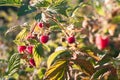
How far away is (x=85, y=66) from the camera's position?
178cm

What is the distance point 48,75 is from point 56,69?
50 mm

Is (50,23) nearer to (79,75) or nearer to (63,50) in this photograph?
(63,50)

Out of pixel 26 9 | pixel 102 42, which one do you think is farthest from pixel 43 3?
pixel 102 42

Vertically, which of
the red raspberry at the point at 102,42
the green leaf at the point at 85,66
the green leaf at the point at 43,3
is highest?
the green leaf at the point at 43,3

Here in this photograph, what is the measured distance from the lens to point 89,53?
1980 millimetres

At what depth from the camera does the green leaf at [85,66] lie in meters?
1.77

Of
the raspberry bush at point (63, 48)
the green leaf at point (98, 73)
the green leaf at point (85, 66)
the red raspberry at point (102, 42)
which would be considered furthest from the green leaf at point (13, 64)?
the red raspberry at point (102, 42)

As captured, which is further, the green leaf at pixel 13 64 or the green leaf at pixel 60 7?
the green leaf at pixel 13 64

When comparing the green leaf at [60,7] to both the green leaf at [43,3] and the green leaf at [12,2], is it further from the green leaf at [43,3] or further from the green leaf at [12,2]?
the green leaf at [12,2]

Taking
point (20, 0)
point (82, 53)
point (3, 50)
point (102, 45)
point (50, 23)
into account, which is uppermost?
point (20, 0)

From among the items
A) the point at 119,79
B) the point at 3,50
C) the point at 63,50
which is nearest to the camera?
the point at 119,79

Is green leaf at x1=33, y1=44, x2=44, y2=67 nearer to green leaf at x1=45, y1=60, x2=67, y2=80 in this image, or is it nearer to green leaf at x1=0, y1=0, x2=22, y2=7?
green leaf at x1=45, y1=60, x2=67, y2=80


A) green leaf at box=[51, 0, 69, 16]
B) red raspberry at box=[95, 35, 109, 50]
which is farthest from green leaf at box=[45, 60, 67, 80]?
red raspberry at box=[95, 35, 109, 50]

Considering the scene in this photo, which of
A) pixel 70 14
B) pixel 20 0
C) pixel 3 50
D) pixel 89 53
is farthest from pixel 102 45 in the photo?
pixel 3 50
